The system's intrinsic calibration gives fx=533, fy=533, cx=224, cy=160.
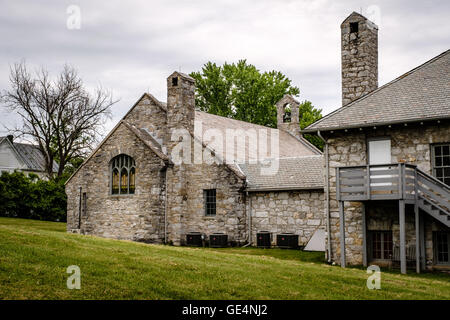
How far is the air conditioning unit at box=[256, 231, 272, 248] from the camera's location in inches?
915

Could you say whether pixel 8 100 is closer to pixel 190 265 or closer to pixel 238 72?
pixel 238 72

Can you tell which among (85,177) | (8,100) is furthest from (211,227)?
(8,100)

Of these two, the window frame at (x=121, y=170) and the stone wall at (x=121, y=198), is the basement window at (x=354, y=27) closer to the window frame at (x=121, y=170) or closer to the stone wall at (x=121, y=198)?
the stone wall at (x=121, y=198)

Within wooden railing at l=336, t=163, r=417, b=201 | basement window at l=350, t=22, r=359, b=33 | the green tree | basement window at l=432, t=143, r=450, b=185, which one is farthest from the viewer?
the green tree

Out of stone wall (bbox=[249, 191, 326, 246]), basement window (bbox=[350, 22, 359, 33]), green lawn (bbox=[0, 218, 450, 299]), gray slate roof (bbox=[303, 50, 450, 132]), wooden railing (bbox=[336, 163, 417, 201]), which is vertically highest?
basement window (bbox=[350, 22, 359, 33])

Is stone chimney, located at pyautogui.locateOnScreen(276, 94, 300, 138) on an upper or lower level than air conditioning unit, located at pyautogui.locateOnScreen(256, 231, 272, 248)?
upper

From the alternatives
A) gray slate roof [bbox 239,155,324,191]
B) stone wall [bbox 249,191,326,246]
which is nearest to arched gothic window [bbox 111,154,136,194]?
gray slate roof [bbox 239,155,324,191]

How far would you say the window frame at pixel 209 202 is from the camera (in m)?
25.2

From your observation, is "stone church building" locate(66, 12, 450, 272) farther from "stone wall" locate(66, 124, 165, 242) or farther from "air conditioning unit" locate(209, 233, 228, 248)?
"air conditioning unit" locate(209, 233, 228, 248)

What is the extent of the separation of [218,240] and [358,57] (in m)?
9.90

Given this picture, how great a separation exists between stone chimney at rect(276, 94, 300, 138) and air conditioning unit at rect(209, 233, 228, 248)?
14.4m

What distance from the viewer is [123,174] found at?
2733 cm

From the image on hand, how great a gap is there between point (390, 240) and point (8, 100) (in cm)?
3425

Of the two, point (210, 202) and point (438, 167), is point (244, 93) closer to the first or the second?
point (210, 202)
